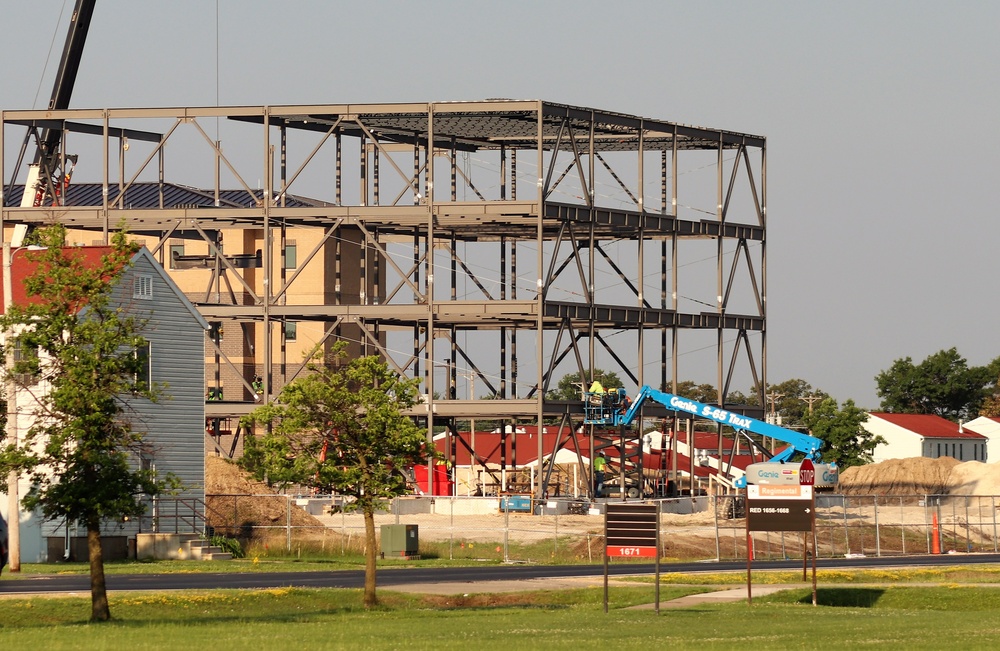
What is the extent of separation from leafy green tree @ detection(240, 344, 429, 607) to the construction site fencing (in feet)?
72.0

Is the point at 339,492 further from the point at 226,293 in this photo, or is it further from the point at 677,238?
the point at 226,293

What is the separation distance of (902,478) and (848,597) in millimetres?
75880

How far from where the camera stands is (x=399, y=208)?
265 ft

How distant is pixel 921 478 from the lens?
117m

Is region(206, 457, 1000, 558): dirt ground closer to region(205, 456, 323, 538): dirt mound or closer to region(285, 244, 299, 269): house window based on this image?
region(205, 456, 323, 538): dirt mound

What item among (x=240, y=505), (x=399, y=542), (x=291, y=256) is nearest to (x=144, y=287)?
(x=240, y=505)

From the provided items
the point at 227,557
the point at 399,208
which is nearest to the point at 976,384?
the point at 399,208

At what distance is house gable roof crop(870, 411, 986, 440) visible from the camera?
493 ft

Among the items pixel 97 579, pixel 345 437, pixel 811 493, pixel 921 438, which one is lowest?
pixel 97 579

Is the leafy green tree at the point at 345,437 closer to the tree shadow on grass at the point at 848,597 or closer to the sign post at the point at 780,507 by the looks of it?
the sign post at the point at 780,507

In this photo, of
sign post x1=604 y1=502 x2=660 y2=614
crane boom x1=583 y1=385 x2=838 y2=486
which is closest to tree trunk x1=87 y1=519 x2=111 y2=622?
sign post x1=604 y1=502 x2=660 y2=614

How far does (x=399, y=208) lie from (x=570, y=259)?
29.9 ft

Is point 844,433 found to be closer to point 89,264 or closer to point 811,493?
point 89,264

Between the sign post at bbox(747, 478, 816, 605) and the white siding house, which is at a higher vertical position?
the white siding house
